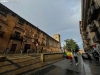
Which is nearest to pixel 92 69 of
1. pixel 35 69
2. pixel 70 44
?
pixel 35 69

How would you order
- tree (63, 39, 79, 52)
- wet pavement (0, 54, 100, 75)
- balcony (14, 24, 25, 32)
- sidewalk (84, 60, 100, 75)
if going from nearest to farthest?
wet pavement (0, 54, 100, 75) → sidewalk (84, 60, 100, 75) → balcony (14, 24, 25, 32) → tree (63, 39, 79, 52)

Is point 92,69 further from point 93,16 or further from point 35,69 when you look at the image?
point 93,16

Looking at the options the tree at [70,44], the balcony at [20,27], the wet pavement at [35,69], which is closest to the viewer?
the wet pavement at [35,69]

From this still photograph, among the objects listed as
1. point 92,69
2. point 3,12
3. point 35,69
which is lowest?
point 92,69

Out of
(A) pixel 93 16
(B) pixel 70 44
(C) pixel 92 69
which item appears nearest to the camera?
(C) pixel 92 69

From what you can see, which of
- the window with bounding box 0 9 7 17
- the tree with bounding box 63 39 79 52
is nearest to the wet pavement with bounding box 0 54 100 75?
the window with bounding box 0 9 7 17

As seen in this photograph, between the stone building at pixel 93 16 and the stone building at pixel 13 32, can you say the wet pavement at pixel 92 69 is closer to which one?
the stone building at pixel 93 16

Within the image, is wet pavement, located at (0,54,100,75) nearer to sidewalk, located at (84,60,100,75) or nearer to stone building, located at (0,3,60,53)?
sidewalk, located at (84,60,100,75)

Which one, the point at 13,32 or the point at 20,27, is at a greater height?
the point at 20,27

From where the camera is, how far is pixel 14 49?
49.8ft

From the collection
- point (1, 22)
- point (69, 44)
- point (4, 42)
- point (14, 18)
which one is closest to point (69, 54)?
point (4, 42)


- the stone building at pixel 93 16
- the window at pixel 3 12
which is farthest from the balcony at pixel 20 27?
the stone building at pixel 93 16

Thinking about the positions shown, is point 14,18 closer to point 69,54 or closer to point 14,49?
point 14,49

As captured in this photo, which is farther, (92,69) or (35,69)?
(92,69)
